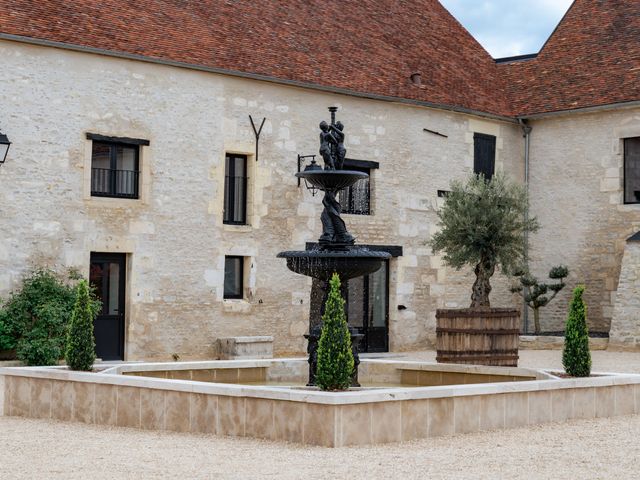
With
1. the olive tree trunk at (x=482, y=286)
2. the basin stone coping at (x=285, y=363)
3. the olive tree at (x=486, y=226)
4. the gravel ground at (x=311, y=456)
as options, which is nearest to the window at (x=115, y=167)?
the olive tree at (x=486, y=226)

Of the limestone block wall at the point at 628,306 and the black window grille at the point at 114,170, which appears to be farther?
the limestone block wall at the point at 628,306

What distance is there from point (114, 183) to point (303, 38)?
538 cm

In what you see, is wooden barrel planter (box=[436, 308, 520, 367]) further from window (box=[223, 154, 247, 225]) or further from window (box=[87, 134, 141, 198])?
window (box=[87, 134, 141, 198])

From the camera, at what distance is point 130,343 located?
1920 centimetres

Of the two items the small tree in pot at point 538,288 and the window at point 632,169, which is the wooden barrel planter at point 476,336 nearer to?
the small tree in pot at point 538,288

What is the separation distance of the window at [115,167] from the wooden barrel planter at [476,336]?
6.51 metres

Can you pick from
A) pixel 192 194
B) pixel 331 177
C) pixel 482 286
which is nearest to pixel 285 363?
pixel 331 177

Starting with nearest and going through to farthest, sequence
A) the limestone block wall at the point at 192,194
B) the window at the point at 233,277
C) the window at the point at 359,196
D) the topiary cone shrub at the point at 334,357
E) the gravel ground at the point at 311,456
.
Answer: the gravel ground at the point at 311,456
the topiary cone shrub at the point at 334,357
the limestone block wall at the point at 192,194
the window at the point at 233,277
the window at the point at 359,196

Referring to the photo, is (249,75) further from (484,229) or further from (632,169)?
(632,169)

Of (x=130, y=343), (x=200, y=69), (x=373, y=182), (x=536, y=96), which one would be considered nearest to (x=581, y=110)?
(x=536, y=96)

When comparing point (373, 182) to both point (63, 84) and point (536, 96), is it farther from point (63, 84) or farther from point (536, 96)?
point (63, 84)

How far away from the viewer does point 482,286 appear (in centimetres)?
1830

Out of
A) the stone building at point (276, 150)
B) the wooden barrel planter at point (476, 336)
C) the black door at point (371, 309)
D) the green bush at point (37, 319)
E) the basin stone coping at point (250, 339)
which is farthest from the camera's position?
the black door at point (371, 309)

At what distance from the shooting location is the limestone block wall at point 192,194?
719 inches
